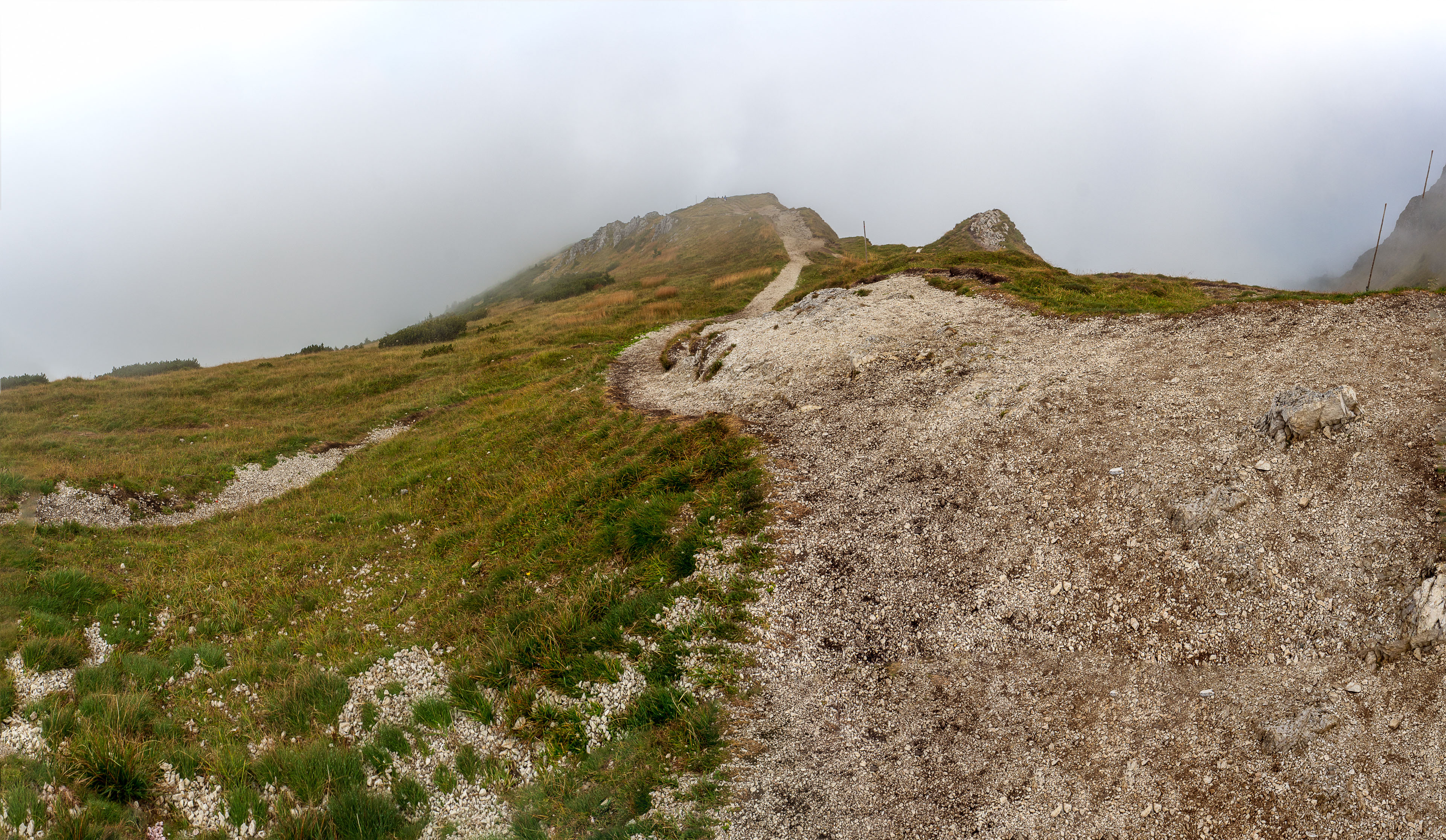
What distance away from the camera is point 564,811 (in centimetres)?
812

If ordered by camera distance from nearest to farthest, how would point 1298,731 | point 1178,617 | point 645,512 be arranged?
point 1298,731, point 1178,617, point 645,512

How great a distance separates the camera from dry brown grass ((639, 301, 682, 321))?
52.1m

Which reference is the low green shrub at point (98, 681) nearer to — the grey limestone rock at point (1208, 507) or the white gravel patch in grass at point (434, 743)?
the white gravel patch in grass at point (434, 743)

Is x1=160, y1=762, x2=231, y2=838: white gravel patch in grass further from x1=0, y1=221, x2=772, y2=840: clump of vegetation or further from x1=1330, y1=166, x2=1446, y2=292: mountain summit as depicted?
x1=1330, y1=166, x2=1446, y2=292: mountain summit

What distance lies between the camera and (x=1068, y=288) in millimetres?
30594

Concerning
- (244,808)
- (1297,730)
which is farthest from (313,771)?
(1297,730)

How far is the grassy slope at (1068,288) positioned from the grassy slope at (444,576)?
60.3 feet

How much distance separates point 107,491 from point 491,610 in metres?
22.1

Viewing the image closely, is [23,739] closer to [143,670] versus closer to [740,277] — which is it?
[143,670]

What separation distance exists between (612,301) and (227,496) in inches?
1799

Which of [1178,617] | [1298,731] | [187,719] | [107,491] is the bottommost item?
[1298,731]

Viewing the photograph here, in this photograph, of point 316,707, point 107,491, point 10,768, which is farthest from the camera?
point 107,491

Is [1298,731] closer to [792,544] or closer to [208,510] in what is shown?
[792,544]

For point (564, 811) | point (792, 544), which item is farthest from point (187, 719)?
point (792, 544)
